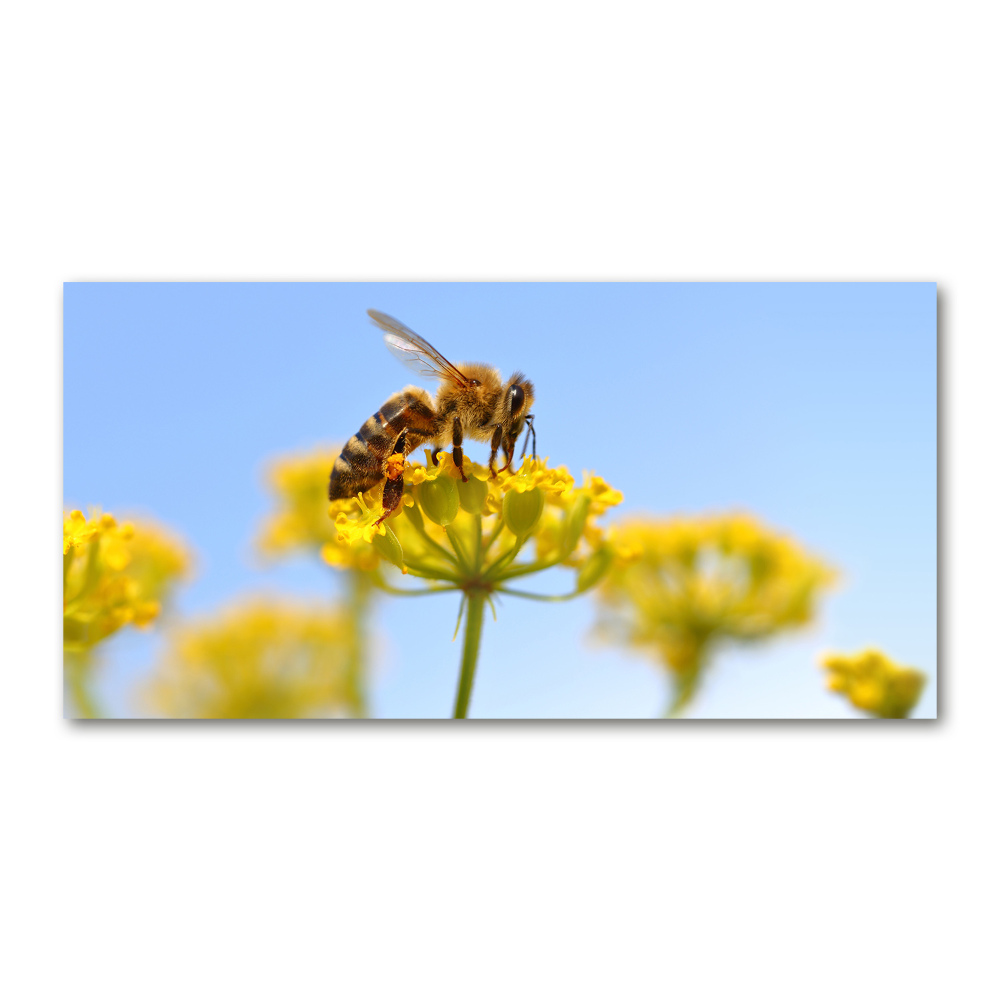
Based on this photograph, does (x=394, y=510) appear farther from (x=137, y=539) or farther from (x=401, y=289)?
(x=137, y=539)

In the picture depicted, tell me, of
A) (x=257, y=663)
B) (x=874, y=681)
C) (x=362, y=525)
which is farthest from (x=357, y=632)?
(x=874, y=681)

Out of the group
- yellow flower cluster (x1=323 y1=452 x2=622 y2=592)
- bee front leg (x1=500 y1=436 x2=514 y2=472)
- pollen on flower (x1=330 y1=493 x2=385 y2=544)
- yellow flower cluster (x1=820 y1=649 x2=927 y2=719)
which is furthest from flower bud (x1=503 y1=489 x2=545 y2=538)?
yellow flower cluster (x1=820 y1=649 x2=927 y2=719)

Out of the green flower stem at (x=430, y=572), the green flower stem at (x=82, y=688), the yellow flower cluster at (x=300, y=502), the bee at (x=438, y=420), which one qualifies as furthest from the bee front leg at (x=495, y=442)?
the yellow flower cluster at (x=300, y=502)

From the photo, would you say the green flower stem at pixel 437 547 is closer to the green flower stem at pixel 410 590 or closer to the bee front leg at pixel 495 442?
the green flower stem at pixel 410 590

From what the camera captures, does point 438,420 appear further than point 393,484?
Yes

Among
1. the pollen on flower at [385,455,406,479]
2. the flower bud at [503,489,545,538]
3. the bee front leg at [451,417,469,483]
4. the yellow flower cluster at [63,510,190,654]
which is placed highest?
the bee front leg at [451,417,469,483]

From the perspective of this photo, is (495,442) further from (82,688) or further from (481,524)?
(82,688)

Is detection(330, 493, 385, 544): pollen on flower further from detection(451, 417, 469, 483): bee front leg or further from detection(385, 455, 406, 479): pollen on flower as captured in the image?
detection(451, 417, 469, 483): bee front leg
